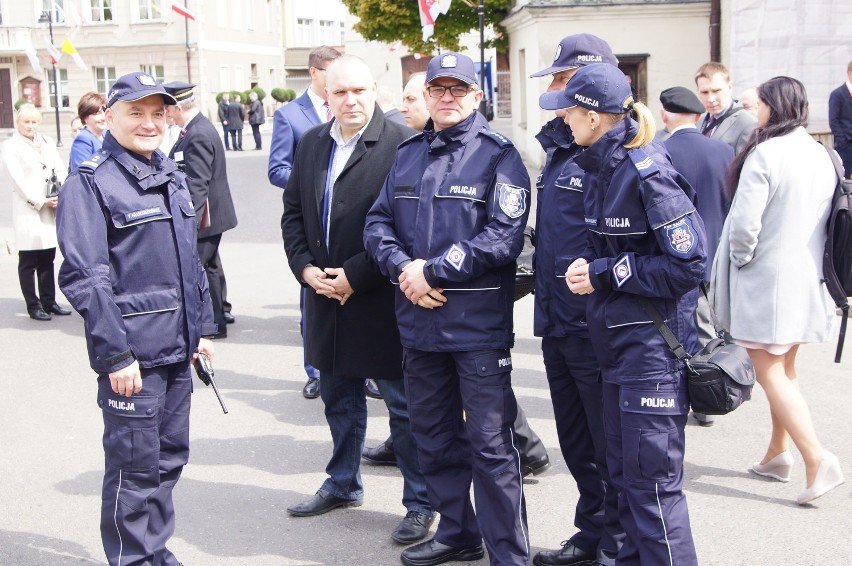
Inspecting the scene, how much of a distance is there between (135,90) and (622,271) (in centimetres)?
190

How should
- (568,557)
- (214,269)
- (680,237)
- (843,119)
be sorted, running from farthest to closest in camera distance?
(843,119) → (214,269) → (568,557) → (680,237)

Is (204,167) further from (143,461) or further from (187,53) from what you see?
(187,53)

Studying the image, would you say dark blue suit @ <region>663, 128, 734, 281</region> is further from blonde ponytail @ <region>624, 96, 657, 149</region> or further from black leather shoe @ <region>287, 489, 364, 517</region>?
black leather shoe @ <region>287, 489, 364, 517</region>

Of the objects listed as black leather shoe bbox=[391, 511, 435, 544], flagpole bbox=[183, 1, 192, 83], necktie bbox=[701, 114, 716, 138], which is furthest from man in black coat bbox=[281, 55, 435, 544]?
flagpole bbox=[183, 1, 192, 83]

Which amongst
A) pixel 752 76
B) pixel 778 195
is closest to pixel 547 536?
pixel 778 195

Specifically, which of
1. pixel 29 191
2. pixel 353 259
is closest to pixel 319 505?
pixel 353 259

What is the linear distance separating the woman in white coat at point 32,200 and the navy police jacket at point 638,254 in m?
6.90

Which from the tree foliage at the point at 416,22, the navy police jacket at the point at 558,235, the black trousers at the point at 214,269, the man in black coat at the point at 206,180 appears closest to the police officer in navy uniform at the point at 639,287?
the navy police jacket at the point at 558,235

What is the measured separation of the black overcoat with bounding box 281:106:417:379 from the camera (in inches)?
182

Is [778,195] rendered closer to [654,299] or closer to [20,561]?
[654,299]

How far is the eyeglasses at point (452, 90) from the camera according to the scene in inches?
157

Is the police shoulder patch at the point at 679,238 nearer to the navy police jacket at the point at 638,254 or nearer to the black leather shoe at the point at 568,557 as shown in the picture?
the navy police jacket at the point at 638,254

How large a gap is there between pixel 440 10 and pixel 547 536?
1558 centimetres

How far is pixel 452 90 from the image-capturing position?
4.00 meters
